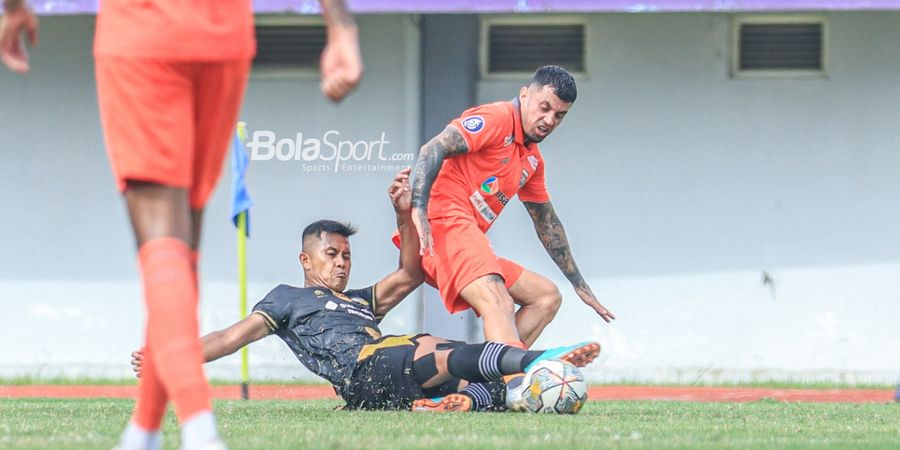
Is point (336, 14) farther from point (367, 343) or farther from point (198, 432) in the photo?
point (367, 343)

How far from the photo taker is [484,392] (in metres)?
6.92

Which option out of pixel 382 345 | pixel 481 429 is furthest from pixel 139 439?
pixel 382 345

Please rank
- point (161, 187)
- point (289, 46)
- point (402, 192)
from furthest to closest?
point (289, 46) < point (402, 192) < point (161, 187)

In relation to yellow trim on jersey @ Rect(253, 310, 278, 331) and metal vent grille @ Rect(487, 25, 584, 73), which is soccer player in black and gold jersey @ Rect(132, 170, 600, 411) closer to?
yellow trim on jersey @ Rect(253, 310, 278, 331)

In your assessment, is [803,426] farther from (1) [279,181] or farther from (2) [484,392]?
(1) [279,181]

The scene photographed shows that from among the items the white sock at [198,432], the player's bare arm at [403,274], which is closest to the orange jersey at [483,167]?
the player's bare arm at [403,274]

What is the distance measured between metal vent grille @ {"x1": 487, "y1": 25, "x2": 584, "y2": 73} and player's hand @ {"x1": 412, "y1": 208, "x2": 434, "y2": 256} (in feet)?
19.7

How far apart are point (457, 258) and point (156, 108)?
13.1 feet

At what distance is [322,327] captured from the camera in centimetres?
717

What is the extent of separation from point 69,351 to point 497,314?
7099mm

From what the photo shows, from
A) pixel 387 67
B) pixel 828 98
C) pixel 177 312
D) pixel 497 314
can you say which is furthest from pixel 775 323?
pixel 177 312

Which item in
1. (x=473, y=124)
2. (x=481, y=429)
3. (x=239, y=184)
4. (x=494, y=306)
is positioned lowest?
(x=481, y=429)

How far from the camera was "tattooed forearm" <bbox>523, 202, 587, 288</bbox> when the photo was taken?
27.5 ft

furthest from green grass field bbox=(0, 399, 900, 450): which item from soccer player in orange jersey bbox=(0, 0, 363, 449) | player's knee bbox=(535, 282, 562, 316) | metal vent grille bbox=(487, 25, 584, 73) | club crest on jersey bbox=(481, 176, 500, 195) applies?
metal vent grille bbox=(487, 25, 584, 73)
